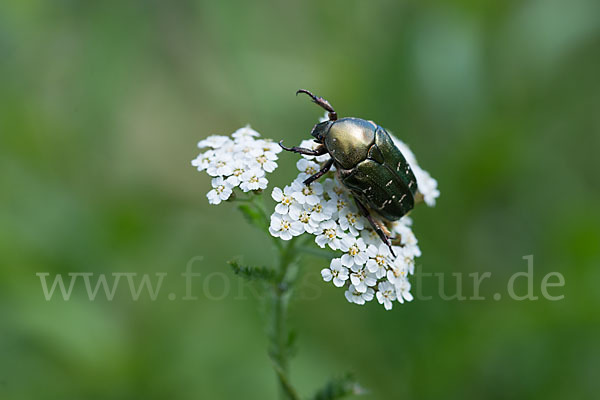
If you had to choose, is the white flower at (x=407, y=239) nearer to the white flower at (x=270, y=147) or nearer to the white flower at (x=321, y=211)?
the white flower at (x=321, y=211)

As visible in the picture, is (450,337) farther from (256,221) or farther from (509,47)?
(509,47)

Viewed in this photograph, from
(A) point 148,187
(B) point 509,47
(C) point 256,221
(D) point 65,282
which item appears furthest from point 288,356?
(B) point 509,47

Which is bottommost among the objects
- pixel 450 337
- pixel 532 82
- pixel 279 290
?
pixel 279 290

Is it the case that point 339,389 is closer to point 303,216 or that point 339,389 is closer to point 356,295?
point 356,295

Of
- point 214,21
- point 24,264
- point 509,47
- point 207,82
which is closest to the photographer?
point 24,264

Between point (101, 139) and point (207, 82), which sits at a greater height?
point (207, 82)

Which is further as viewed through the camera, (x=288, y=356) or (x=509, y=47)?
(x=509, y=47)

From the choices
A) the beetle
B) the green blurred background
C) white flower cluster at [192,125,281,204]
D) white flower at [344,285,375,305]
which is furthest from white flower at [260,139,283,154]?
the green blurred background

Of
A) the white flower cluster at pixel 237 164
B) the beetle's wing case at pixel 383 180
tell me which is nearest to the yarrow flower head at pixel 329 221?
the white flower cluster at pixel 237 164
